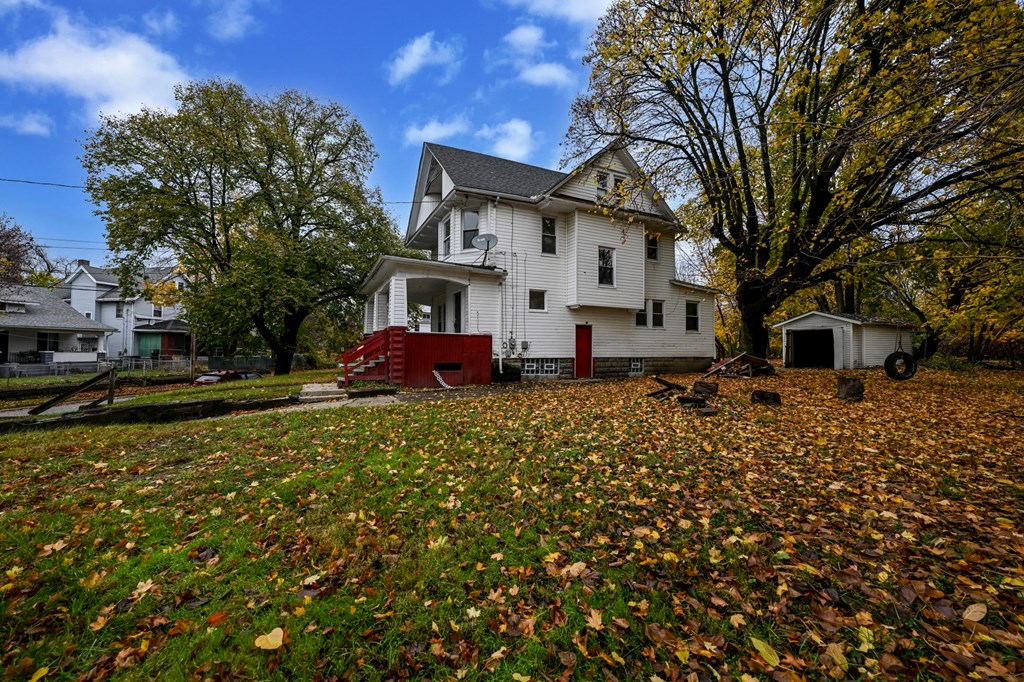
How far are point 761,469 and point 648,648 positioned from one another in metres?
3.44

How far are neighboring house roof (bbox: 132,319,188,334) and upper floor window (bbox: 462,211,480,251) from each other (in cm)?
3153

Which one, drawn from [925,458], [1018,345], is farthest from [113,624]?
[1018,345]

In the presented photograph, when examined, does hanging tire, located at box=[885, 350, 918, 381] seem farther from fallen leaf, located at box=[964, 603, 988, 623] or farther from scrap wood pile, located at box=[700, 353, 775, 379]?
fallen leaf, located at box=[964, 603, 988, 623]

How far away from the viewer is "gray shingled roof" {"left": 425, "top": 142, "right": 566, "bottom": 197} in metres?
14.5

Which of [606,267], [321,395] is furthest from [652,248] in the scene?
[321,395]

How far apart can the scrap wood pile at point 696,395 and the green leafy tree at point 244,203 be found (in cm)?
1534

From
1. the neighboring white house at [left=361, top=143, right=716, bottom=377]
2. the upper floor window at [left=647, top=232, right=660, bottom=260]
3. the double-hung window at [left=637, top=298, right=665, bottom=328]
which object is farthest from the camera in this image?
the upper floor window at [left=647, top=232, right=660, bottom=260]

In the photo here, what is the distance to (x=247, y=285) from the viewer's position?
15.5m

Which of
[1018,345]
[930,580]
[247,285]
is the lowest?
[930,580]

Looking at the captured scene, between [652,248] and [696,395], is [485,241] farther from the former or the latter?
[696,395]

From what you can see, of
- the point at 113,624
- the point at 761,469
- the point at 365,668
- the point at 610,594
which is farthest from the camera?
the point at 761,469

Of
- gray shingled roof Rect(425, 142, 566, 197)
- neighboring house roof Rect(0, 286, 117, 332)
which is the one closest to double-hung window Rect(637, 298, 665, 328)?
gray shingled roof Rect(425, 142, 566, 197)

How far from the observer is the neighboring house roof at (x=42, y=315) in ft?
83.4

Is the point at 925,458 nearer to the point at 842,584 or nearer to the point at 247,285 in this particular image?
the point at 842,584
